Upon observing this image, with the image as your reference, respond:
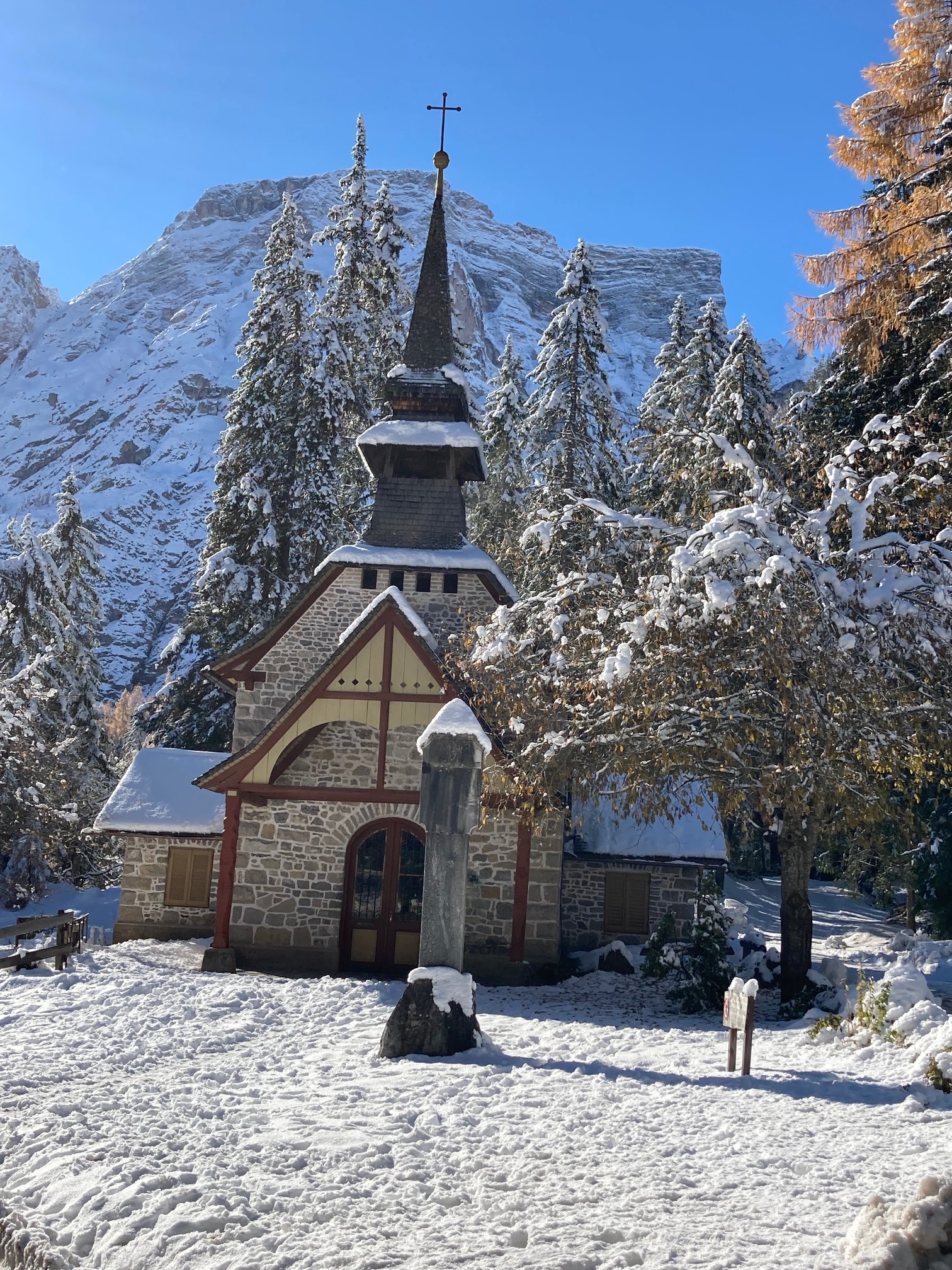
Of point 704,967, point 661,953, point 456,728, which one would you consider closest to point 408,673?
point 661,953

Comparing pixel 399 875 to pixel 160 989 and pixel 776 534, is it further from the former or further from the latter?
pixel 776 534

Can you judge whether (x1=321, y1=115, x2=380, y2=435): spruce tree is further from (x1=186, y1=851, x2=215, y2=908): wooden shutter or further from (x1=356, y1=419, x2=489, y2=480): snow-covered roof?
(x1=186, y1=851, x2=215, y2=908): wooden shutter

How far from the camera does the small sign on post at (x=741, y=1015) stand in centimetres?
759

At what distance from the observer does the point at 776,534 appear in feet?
29.5

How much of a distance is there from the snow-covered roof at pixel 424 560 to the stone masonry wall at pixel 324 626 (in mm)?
253

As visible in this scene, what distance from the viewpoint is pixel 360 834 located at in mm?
15172

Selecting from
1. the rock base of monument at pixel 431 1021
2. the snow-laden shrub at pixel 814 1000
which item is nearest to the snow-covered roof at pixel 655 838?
the snow-laden shrub at pixel 814 1000

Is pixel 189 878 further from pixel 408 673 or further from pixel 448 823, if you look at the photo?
pixel 448 823

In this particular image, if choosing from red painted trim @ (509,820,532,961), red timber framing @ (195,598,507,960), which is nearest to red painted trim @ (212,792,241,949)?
red timber framing @ (195,598,507,960)

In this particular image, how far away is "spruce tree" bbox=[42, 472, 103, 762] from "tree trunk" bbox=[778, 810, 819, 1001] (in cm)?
2078

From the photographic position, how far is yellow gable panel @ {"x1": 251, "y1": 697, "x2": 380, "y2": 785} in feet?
47.3

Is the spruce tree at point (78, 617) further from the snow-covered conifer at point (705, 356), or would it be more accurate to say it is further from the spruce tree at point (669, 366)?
the snow-covered conifer at point (705, 356)

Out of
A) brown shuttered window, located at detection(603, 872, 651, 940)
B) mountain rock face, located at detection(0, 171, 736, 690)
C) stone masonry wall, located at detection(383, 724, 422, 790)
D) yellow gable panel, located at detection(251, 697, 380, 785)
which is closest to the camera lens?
yellow gable panel, located at detection(251, 697, 380, 785)

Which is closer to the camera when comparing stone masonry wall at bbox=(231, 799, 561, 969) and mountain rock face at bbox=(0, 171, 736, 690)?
stone masonry wall at bbox=(231, 799, 561, 969)
